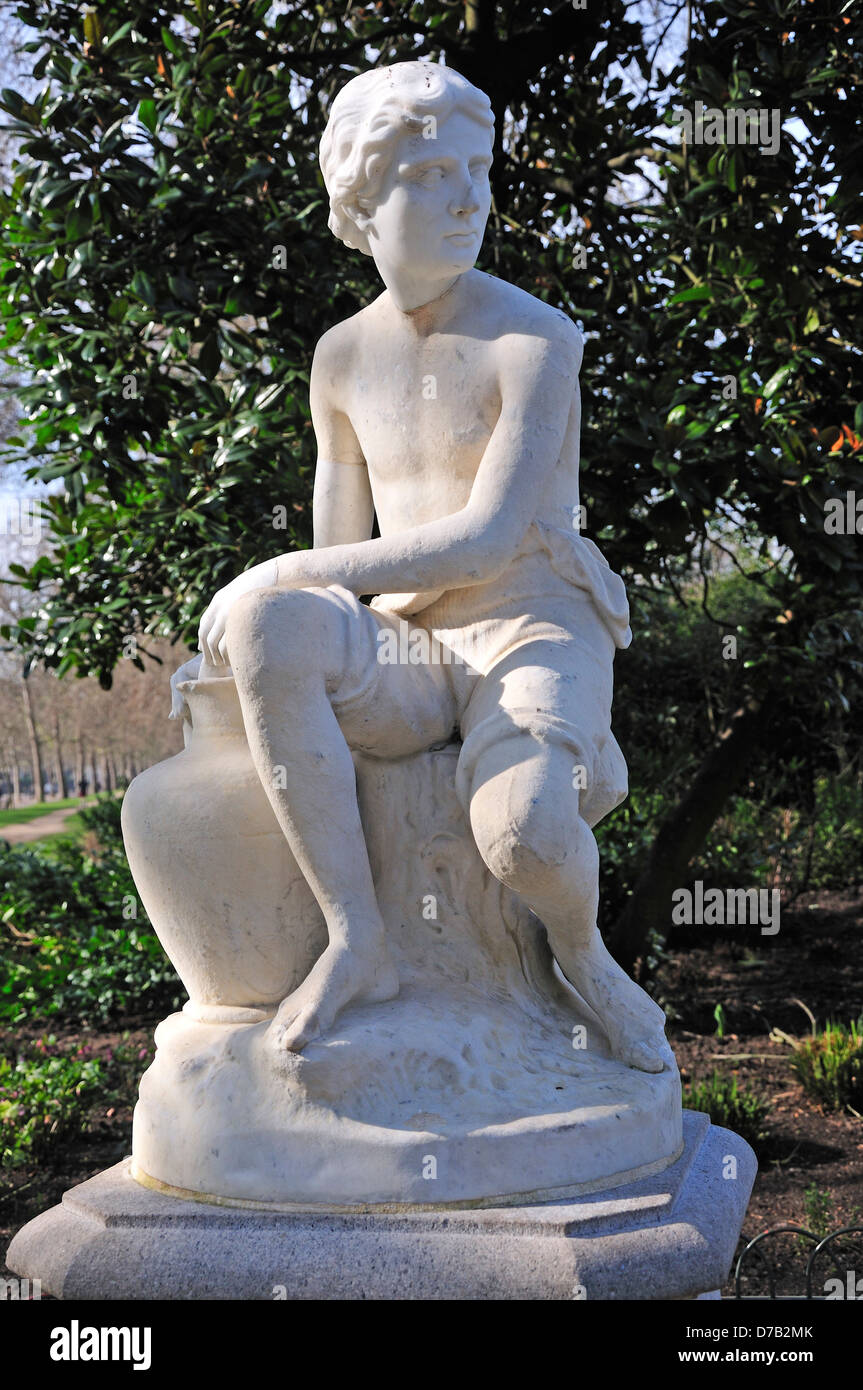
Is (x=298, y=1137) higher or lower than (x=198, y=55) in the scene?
lower

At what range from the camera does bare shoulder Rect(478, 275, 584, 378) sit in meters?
2.81

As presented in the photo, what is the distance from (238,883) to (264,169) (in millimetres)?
2915

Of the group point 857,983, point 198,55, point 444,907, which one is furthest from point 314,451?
point 857,983

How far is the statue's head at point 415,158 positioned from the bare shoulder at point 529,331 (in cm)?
12

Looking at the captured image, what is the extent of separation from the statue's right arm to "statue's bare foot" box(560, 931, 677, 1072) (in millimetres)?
1137

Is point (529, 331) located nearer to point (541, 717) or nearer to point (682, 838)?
point (541, 717)

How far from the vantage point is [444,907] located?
275 cm

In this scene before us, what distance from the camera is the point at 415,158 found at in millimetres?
2764

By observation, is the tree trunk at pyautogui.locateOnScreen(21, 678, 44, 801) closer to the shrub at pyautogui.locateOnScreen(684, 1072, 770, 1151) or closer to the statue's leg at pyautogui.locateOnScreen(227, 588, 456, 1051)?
the shrub at pyautogui.locateOnScreen(684, 1072, 770, 1151)

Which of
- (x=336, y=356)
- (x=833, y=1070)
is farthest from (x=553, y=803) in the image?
(x=833, y=1070)

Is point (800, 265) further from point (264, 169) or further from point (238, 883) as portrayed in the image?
point (238, 883)

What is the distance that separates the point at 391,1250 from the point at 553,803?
2.66ft

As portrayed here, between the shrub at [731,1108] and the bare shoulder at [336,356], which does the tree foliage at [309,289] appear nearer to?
the bare shoulder at [336,356]

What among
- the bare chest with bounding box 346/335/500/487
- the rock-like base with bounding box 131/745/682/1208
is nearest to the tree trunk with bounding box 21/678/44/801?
the bare chest with bounding box 346/335/500/487
